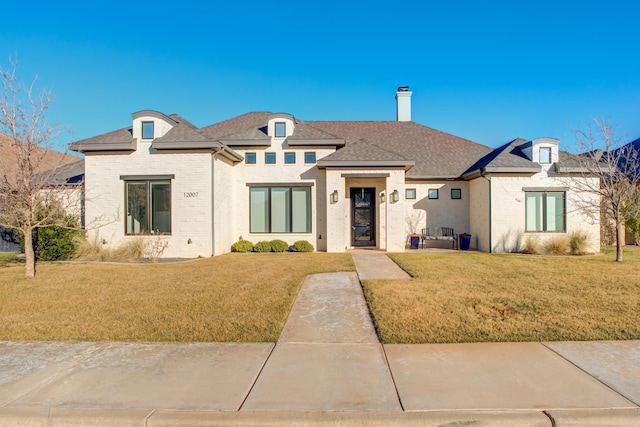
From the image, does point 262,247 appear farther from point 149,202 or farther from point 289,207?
point 149,202

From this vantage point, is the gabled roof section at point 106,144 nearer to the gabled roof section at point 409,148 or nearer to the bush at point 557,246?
the gabled roof section at point 409,148

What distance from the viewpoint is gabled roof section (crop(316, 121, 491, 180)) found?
1574 centimetres

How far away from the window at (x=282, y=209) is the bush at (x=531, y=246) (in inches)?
354

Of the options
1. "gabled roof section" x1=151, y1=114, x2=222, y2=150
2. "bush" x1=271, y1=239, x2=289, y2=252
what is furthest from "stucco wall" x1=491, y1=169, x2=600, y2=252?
"gabled roof section" x1=151, y1=114, x2=222, y2=150

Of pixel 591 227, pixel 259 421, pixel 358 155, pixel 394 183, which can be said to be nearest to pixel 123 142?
pixel 358 155

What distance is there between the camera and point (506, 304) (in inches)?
251

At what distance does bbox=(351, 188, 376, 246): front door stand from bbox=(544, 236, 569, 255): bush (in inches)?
283

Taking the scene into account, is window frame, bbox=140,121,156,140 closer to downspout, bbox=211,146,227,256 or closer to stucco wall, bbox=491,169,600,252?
downspout, bbox=211,146,227,256

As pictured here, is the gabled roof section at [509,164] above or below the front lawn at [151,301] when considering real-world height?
above

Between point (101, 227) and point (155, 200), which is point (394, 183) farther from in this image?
point (101, 227)

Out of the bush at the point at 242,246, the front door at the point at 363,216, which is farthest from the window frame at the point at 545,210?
the bush at the point at 242,246

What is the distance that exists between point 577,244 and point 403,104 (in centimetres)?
1319

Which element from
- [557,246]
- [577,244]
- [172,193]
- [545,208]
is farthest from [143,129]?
[577,244]

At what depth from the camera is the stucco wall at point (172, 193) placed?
13977 millimetres
